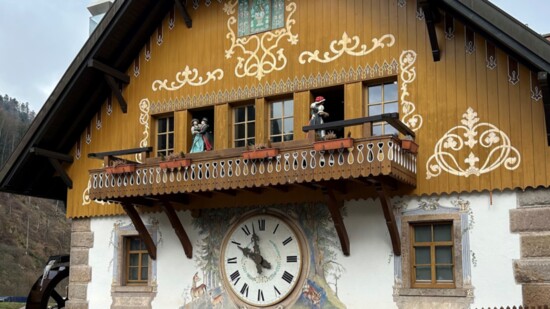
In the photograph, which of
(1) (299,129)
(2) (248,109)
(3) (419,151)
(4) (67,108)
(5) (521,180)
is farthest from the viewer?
(4) (67,108)

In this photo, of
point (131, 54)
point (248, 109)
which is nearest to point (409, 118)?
point (248, 109)

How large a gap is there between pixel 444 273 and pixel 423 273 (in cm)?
35

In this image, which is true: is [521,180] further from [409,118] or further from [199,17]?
[199,17]

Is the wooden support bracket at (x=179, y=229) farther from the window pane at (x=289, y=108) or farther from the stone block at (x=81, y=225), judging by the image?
the window pane at (x=289, y=108)

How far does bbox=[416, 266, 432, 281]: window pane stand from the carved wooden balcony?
1380mm

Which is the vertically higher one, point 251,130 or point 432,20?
point 432,20

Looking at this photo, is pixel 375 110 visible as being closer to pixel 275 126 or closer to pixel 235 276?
pixel 275 126

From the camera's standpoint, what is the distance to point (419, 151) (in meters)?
12.6

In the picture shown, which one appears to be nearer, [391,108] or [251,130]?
[391,108]

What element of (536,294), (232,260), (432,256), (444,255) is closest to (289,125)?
(232,260)

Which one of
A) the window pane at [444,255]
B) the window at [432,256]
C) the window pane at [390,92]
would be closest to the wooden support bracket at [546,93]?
the window at [432,256]

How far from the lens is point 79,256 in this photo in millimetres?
16234

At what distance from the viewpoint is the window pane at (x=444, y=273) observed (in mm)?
12117

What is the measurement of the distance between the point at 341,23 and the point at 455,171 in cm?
350
